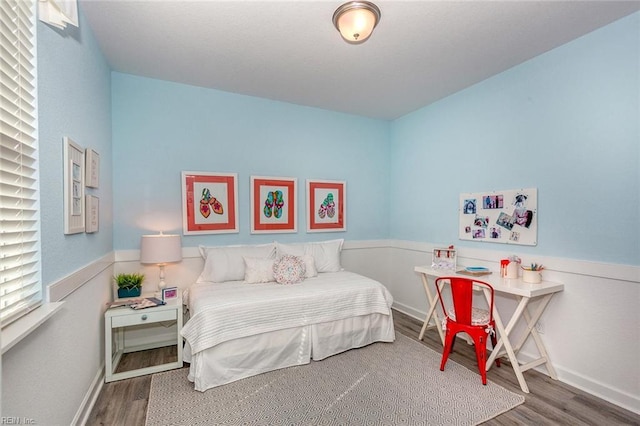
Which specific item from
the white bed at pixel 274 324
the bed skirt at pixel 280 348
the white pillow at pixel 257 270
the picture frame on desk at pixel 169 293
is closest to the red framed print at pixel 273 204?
the white pillow at pixel 257 270

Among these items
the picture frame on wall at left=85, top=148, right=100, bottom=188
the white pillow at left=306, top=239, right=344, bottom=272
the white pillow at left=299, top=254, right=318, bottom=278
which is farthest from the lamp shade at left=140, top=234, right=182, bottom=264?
the white pillow at left=306, top=239, right=344, bottom=272

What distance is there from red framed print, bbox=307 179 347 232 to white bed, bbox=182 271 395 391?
90 centimetres

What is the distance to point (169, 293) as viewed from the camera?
282cm

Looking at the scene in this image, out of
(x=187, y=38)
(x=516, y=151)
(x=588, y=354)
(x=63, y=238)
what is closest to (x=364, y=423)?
(x=588, y=354)

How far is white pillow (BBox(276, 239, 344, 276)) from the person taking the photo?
3.58 metres

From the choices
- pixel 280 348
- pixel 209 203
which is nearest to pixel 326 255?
pixel 280 348

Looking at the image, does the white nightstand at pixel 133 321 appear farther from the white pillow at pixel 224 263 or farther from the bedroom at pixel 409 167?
the white pillow at pixel 224 263

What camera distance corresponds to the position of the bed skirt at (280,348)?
2.38 m

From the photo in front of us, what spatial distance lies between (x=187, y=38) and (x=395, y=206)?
124 inches

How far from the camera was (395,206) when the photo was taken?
14.5 feet

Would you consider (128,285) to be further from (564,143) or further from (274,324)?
(564,143)

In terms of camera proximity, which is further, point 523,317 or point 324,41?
point 523,317

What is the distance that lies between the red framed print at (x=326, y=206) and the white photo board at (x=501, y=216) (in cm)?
146

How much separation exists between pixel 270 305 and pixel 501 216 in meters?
2.31
